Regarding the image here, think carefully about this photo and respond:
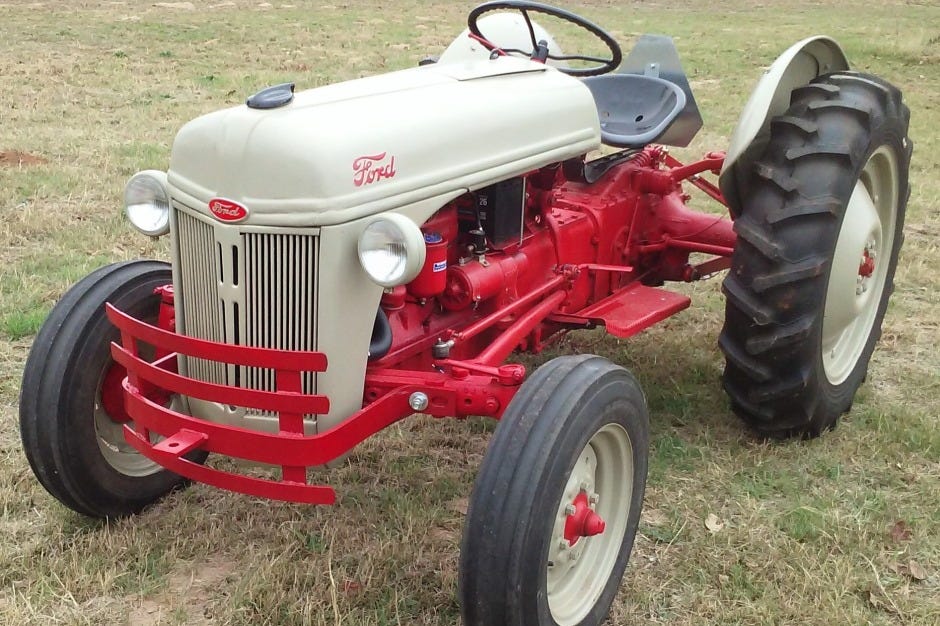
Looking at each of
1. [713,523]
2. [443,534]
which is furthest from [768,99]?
[443,534]

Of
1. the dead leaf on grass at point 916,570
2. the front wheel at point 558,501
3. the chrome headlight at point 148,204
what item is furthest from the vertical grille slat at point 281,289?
the dead leaf on grass at point 916,570

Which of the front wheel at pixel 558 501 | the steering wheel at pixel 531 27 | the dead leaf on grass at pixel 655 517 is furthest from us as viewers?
the steering wheel at pixel 531 27

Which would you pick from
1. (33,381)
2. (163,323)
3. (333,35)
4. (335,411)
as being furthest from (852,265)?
(333,35)

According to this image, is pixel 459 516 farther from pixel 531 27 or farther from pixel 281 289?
pixel 531 27

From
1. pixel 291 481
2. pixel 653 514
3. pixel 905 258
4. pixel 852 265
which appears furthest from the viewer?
pixel 905 258

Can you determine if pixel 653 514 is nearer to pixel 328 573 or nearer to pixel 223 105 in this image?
pixel 328 573

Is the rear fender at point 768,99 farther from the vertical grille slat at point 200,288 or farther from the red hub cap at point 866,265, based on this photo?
the vertical grille slat at point 200,288

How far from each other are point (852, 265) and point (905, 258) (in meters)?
2.34

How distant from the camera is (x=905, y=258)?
5590 mm

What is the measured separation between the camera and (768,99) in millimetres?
3498

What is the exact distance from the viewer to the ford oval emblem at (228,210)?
2.38m

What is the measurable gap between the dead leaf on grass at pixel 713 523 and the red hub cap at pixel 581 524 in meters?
0.77

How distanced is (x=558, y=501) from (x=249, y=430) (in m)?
0.81

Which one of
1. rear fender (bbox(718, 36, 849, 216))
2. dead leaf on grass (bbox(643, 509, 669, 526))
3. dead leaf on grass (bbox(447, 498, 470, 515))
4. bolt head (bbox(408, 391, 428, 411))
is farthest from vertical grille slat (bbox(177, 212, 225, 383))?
rear fender (bbox(718, 36, 849, 216))
